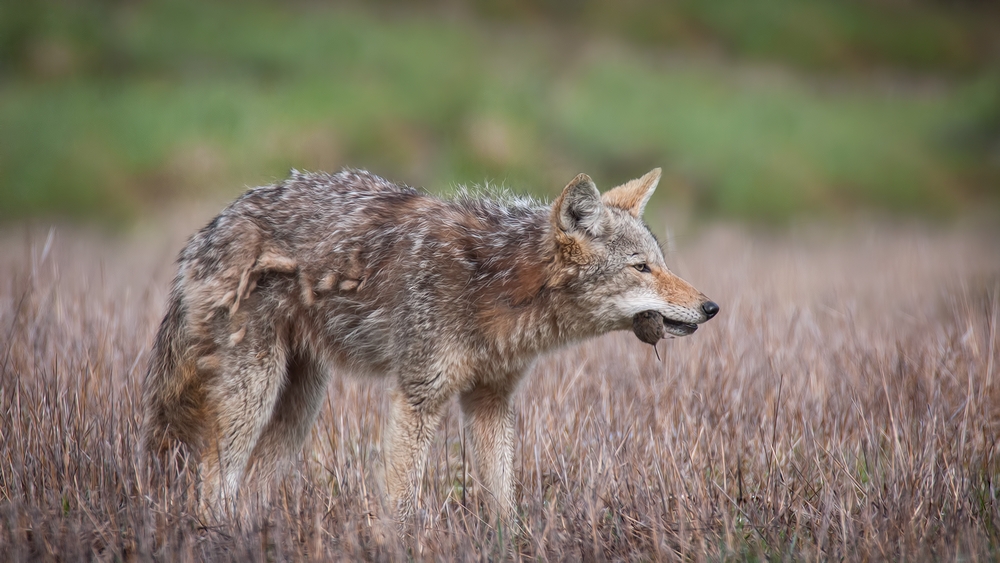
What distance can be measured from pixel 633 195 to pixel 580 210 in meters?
0.76

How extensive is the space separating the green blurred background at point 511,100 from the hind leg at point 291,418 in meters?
13.5

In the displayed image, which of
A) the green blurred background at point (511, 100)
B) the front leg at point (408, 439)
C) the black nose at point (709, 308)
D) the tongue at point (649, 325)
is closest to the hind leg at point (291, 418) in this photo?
the front leg at point (408, 439)

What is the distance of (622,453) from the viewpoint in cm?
600

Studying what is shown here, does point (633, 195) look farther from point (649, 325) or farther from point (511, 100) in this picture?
point (511, 100)

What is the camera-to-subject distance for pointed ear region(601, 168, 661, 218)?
6172 mm

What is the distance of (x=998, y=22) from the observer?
127 feet

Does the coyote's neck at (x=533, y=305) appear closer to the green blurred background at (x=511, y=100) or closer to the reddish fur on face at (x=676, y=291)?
the reddish fur on face at (x=676, y=291)

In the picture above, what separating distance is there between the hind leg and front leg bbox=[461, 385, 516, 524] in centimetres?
117

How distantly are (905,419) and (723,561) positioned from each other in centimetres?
215

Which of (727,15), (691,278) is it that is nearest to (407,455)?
(691,278)

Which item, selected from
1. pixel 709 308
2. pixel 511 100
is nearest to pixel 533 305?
pixel 709 308

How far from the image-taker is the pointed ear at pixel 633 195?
6.17 metres

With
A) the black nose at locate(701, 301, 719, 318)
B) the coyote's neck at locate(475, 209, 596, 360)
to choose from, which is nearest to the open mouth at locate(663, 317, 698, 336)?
the black nose at locate(701, 301, 719, 318)

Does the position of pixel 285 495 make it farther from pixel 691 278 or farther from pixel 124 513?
pixel 691 278
